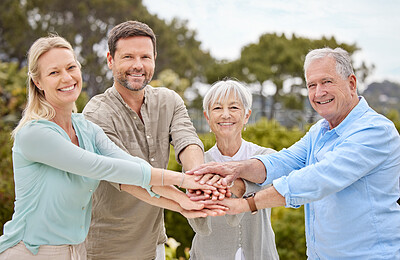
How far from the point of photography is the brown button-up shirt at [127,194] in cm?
288

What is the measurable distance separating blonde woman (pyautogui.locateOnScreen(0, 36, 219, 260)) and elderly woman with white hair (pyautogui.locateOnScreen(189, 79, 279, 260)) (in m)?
0.60

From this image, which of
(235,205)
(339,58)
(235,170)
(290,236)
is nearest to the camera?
(339,58)

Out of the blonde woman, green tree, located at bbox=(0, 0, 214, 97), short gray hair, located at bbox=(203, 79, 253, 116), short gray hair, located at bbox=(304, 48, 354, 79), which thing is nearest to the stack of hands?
the blonde woman

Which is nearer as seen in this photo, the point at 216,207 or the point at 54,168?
the point at 54,168

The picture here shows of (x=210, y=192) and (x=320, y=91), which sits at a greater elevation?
(x=320, y=91)

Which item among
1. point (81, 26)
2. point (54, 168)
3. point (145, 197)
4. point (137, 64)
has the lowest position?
point (145, 197)

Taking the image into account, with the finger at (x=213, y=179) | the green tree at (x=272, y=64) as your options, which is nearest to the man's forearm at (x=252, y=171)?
the finger at (x=213, y=179)

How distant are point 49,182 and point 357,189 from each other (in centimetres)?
172

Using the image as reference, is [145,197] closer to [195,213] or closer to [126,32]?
[195,213]

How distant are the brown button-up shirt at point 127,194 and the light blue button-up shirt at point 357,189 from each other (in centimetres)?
94

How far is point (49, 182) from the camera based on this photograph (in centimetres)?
225

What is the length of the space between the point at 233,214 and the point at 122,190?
75 centimetres

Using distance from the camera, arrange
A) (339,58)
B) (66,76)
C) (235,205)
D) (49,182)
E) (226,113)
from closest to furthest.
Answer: (49,182) < (66,76) < (339,58) < (235,205) < (226,113)

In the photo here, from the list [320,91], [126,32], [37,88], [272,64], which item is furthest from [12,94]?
[272,64]
